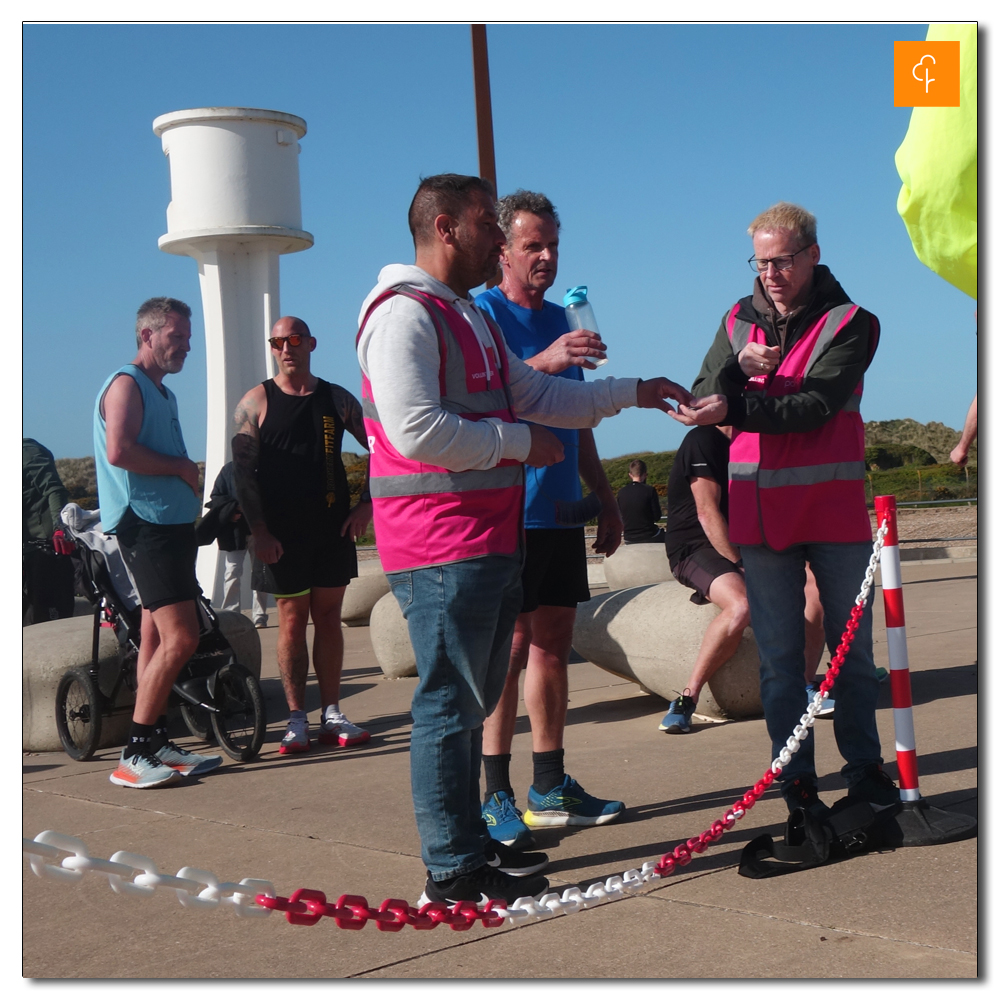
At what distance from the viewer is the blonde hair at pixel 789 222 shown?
365 cm

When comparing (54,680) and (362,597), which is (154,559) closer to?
(54,680)

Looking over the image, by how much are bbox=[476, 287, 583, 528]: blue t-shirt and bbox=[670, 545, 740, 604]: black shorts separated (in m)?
1.59

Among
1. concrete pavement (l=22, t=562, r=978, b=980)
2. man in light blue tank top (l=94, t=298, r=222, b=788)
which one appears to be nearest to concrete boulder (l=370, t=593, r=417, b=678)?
concrete pavement (l=22, t=562, r=978, b=980)

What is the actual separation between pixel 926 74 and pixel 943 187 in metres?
0.46

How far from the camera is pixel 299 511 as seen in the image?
225 inches

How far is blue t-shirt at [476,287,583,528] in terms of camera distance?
161 inches

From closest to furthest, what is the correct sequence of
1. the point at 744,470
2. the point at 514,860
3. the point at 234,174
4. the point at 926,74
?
the point at 926,74, the point at 514,860, the point at 744,470, the point at 234,174

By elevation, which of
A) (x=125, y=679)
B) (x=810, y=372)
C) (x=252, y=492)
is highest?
(x=810, y=372)

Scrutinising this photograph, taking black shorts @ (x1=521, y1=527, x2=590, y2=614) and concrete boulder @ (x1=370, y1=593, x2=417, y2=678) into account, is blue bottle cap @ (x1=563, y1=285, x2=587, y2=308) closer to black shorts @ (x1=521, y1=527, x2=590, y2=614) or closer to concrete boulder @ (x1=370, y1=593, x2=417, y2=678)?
black shorts @ (x1=521, y1=527, x2=590, y2=614)

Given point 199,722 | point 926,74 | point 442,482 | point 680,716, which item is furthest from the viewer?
point 199,722

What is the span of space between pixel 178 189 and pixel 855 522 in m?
4.24

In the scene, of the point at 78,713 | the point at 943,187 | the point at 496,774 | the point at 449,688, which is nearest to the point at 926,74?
the point at 943,187
